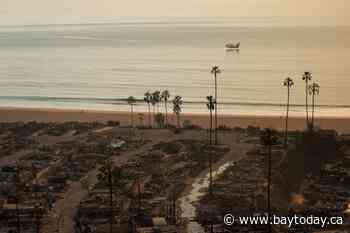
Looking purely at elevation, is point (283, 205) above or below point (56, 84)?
below

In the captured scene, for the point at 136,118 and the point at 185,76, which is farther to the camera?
the point at 185,76

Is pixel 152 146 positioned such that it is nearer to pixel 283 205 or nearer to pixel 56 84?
pixel 283 205

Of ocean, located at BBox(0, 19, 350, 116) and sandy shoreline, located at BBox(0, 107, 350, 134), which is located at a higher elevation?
ocean, located at BBox(0, 19, 350, 116)

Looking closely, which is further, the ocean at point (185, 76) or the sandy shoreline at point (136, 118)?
the ocean at point (185, 76)

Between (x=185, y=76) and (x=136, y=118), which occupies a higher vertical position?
(x=185, y=76)

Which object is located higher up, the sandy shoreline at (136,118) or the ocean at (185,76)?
the ocean at (185,76)

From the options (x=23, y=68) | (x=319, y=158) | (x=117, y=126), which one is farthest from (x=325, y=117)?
(x=23, y=68)

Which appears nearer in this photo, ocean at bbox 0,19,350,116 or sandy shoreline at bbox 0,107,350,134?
sandy shoreline at bbox 0,107,350,134

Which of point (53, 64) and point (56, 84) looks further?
point (53, 64)
